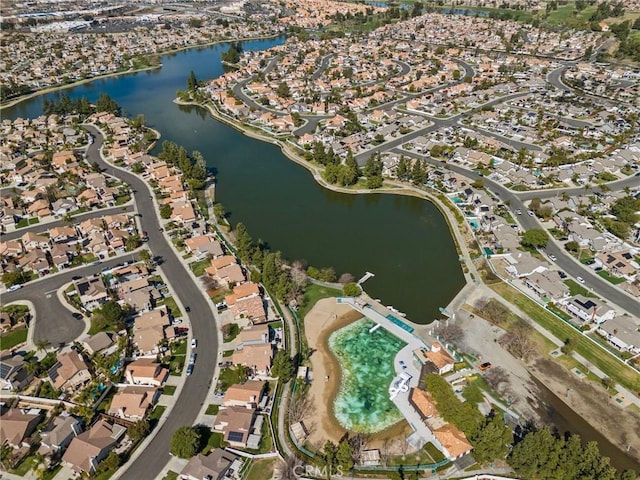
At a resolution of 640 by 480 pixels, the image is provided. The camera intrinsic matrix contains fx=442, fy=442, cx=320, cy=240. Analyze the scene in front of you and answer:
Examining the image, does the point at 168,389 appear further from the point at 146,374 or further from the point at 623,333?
the point at 623,333

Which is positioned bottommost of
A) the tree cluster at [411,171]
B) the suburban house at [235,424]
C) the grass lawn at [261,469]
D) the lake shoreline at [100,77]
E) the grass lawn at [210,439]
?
the grass lawn at [261,469]

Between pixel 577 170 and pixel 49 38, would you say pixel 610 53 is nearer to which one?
pixel 577 170

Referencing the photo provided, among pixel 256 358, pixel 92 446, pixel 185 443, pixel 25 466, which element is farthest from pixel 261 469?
pixel 25 466

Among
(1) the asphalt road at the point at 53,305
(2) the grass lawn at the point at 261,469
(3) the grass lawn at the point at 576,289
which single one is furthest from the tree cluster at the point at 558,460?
(1) the asphalt road at the point at 53,305

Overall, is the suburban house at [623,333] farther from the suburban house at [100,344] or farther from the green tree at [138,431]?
the suburban house at [100,344]

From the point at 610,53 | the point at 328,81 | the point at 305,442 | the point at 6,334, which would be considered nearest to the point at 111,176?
the point at 6,334

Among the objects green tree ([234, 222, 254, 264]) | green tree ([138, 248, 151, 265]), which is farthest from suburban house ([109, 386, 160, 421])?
green tree ([234, 222, 254, 264])
